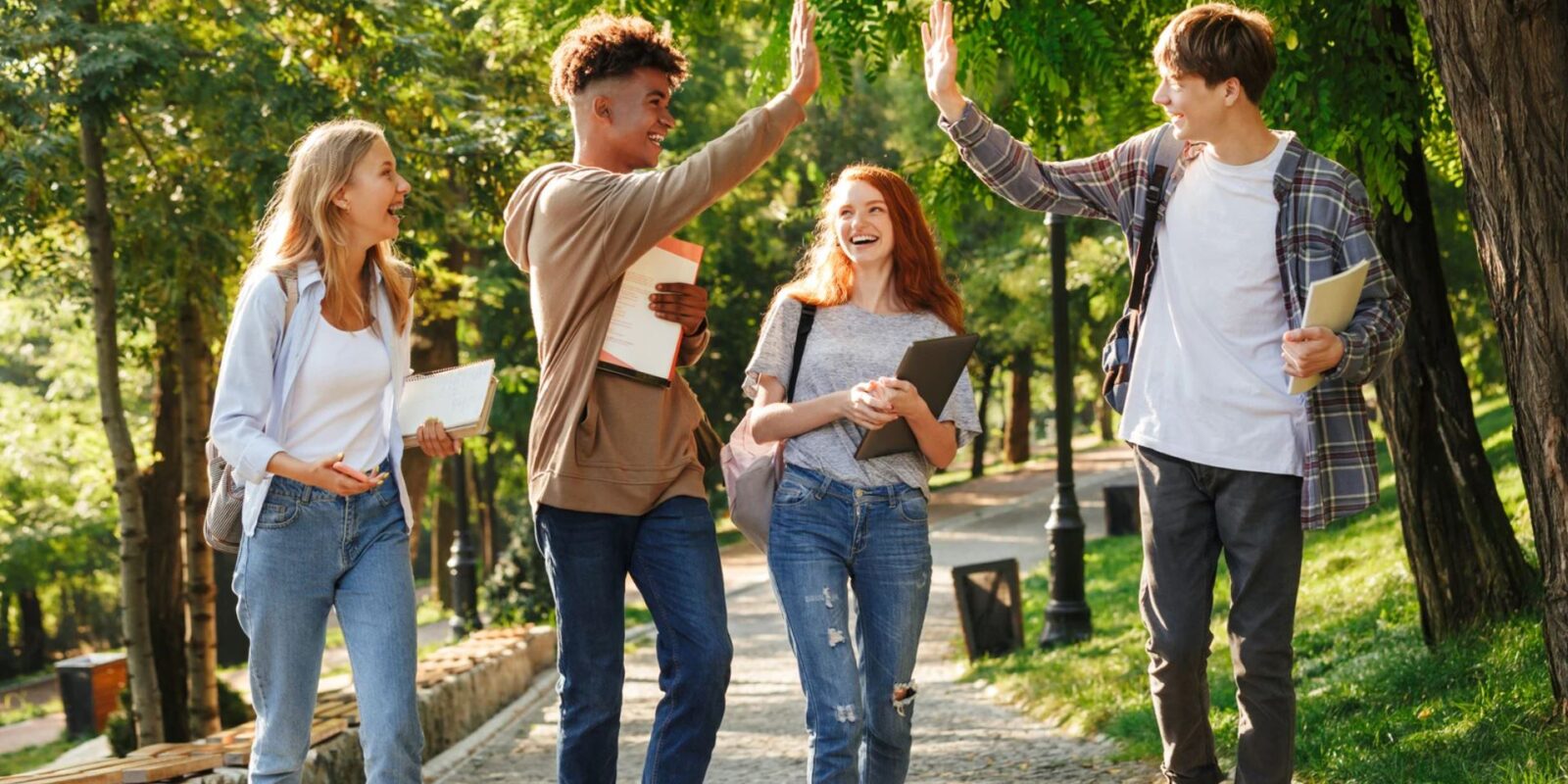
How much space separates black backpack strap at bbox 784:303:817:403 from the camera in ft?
14.8

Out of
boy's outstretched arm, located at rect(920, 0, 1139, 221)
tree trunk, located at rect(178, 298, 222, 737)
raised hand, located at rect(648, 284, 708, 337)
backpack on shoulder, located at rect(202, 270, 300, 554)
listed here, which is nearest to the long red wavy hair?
boy's outstretched arm, located at rect(920, 0, 1139, 221)

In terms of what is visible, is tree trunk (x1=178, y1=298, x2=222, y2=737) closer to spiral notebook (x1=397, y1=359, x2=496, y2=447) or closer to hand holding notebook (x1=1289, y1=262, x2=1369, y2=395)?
spiral notebook (x1=397, y1=359, x2=496, y2=447)

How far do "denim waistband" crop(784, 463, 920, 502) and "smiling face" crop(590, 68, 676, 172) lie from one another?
925 millimetres

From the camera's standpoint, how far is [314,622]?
13.3 feet

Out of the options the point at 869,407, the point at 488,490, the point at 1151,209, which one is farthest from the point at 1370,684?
the point at 488,490

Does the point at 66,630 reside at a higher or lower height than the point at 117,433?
lower

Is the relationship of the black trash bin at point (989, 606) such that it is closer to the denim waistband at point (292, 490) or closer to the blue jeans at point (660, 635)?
the blue jeans at point (660, 635)

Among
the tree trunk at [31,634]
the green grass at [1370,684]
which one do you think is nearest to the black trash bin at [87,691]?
the green grass at [1370,684]

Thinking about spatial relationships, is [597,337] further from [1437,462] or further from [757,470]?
[1437,462]

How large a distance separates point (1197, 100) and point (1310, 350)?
71cm

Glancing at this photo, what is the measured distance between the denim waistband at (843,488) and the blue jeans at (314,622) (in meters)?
1.09

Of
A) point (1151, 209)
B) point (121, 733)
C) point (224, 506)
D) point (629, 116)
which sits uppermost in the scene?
point (629, 116)

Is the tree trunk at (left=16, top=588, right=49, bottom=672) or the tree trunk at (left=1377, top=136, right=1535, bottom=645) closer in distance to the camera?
the tree trunk at (left=1377, top=136, right=1535, bottom=645)

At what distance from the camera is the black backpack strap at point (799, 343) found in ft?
14.8
